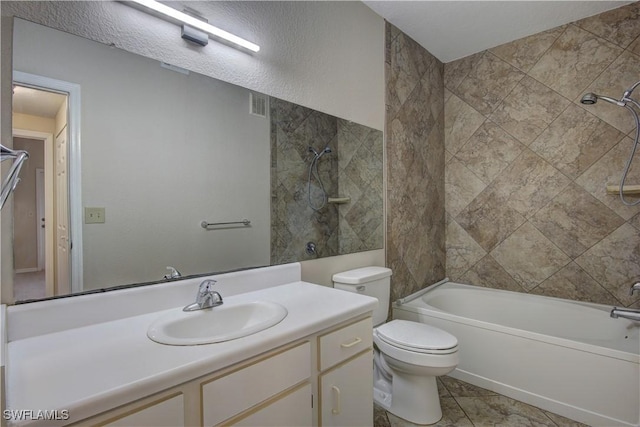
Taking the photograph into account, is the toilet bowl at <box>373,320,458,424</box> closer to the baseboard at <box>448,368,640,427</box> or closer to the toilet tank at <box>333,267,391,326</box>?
the toilet tank at <box>333,267,391,326</box>

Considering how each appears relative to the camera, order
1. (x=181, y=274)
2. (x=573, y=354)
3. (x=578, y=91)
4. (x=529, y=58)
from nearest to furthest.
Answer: (x=181, y=274) → (x=573, y=354) → (x=578, y=91) → (x=529, y=58)

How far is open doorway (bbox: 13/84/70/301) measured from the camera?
97 cm

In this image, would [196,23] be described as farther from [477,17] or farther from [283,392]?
[477,17]

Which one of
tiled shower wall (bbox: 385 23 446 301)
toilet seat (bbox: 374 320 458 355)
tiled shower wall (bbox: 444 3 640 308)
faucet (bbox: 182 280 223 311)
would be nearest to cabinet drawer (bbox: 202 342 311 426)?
faucet (bbox: 182 280 223 311)

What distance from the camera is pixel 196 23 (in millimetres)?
1302

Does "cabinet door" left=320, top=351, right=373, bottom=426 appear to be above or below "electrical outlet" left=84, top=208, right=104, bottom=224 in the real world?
below

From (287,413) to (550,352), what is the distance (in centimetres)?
176

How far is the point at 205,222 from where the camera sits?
4.60 feet

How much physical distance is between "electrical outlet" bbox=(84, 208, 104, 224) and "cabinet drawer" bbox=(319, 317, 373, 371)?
902 millimetres

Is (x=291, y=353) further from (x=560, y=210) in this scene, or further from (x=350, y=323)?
(x=560, y=210)

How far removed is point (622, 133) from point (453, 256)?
159 cm

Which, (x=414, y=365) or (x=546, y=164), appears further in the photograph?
(x=546, y=164)

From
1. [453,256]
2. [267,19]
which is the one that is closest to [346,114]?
[267,19]

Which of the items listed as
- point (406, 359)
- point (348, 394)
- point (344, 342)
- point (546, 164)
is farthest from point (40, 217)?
point (546, 164)
